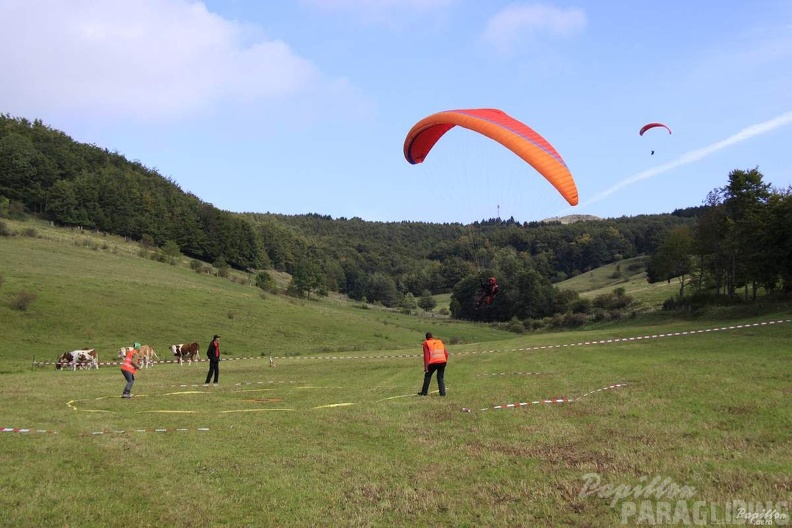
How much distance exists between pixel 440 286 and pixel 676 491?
146032 millimetres

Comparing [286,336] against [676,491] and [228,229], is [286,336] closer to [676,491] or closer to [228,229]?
[676,491]

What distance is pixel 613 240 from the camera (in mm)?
175125

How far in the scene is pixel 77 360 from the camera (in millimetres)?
31500

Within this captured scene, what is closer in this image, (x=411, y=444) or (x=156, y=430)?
(x=411, y=444)

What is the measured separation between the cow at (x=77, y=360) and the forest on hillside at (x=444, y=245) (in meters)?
21.8

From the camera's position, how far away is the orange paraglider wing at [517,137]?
67.5 feet

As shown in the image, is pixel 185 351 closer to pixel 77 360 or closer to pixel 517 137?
pixel 77 360

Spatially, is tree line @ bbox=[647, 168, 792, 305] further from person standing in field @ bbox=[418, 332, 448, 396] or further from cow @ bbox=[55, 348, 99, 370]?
cow @ bbox=[55, 348, 99, 370]

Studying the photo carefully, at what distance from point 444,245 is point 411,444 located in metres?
162

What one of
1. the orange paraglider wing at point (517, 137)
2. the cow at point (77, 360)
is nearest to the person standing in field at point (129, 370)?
the orange paraglider wing at point (517, 137)

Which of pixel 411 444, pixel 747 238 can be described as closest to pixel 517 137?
pixel 411 444

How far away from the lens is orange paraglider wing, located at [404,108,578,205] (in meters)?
20.6

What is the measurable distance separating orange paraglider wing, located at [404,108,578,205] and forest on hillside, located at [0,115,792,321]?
269 inches

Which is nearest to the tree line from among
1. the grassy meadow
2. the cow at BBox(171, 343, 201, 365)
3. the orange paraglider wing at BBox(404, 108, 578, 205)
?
the grassy meadow
